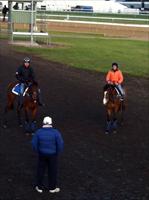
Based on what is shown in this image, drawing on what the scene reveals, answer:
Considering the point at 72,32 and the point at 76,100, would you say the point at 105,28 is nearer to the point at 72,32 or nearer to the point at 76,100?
the point at 72,32

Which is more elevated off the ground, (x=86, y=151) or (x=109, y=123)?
(x=109, y=123)

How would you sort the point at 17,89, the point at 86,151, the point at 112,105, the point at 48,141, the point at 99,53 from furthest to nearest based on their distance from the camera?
the point at 99,53 → the point at 17,89 → the point at 112,105 → the point at 86,151 → the point at 48,141

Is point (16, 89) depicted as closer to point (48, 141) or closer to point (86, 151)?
point (86, 151)

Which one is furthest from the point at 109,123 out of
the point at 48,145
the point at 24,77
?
the point at 48,145

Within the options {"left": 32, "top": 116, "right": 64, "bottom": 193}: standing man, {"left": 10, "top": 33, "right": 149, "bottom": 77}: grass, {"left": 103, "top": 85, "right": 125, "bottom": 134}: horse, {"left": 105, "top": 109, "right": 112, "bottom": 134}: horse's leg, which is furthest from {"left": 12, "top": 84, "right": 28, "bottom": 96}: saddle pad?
{"left": 10, "top": 33, "right": 149, "bottom": 77}: grass

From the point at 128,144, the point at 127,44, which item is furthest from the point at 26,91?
the point at 127,44

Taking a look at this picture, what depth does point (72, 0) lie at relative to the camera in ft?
414

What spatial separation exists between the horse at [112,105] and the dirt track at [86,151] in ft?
1.06

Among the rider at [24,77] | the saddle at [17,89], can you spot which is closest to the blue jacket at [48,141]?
the rider at [24,77]

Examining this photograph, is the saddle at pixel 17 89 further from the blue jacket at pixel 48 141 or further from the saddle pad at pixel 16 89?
the blue jacket at pixel 48 141

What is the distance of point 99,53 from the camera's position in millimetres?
41562

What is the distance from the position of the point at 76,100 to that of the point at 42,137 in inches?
472

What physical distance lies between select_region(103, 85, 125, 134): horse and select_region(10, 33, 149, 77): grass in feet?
45.1

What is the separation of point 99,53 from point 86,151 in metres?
26.0
